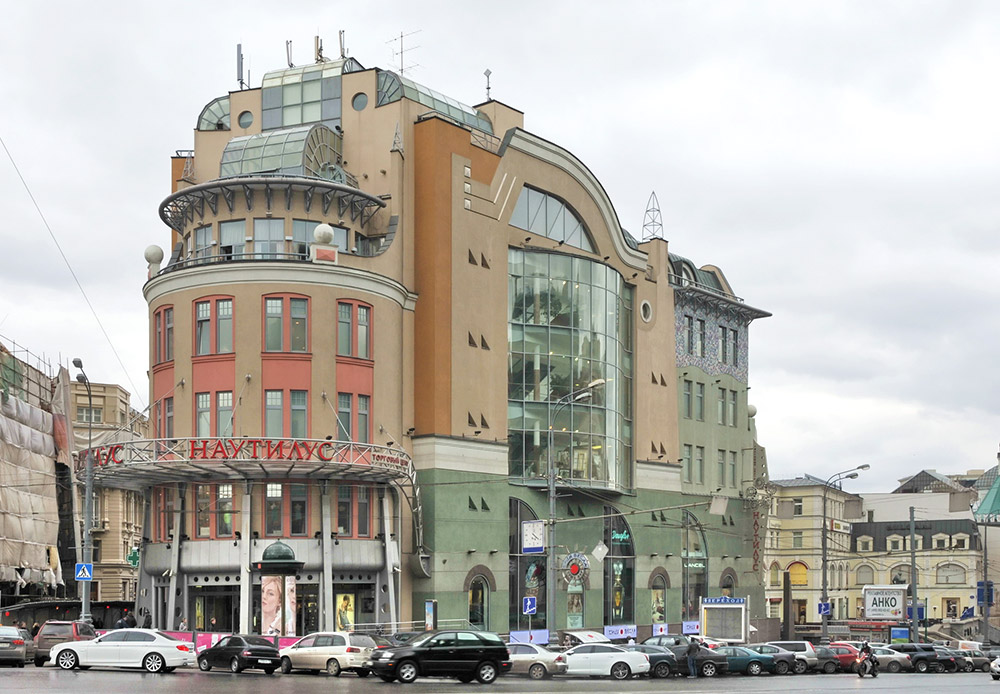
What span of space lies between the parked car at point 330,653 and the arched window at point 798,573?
8849 centimetres

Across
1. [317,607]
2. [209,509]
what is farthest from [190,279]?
[317,607]

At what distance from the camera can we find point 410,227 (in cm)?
5916

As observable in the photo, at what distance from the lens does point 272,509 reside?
52.6m

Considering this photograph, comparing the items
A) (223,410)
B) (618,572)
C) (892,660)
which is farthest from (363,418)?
(892,660)

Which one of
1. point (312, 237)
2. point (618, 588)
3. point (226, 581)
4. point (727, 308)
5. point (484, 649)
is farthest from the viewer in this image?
point (727, 308)

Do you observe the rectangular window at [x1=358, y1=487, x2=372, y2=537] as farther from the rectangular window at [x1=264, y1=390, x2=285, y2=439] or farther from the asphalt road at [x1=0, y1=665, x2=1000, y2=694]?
the asphalt road at [x1=0, y1=665, x2=1000, y2=694]

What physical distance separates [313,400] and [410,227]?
10534 mm

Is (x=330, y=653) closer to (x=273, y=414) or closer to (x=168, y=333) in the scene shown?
(x=273, y=414)

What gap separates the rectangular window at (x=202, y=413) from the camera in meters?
53.4

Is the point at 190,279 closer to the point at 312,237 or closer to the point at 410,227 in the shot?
the point at 312,237

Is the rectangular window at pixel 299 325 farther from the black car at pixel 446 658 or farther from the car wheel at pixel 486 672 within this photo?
the car wheel at pixel 486 672

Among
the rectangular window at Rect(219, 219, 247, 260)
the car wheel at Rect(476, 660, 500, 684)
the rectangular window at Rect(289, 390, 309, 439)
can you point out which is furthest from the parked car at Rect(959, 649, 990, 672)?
the rectangular window at Rect(219, 219, 247, 260)

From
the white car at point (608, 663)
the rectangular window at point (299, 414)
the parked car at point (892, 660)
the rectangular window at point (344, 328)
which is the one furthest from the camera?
the parked car at point (892, 660)

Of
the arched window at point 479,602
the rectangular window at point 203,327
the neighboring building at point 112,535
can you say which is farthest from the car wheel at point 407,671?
the neighboring building at point 112,535
